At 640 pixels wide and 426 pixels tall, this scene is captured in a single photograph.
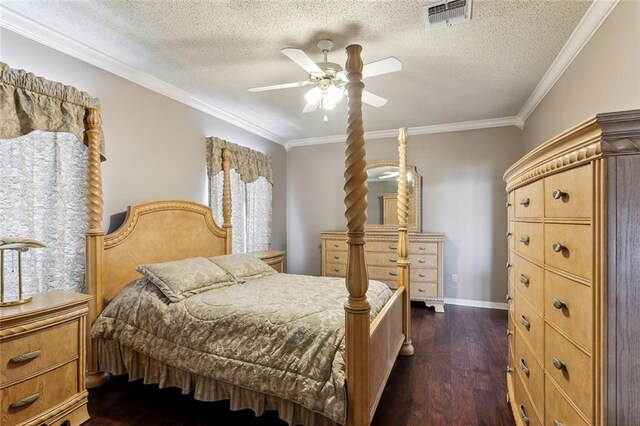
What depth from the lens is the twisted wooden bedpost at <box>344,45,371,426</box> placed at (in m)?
1.55

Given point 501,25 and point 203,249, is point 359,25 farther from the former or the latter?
point 203,249

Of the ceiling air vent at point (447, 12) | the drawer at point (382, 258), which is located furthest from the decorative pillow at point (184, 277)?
the ceiling air vent at point (447, 12)

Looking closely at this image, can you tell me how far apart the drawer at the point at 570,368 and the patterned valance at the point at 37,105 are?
3.06 metres

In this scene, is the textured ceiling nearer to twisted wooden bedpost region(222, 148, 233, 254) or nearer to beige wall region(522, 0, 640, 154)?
beige wall region(522, 0, 640, 154)

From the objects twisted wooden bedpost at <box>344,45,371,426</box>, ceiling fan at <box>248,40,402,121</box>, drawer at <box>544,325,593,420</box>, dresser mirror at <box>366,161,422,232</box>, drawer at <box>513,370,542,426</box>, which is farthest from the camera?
dresser mirror at <box>366,161,422,232</box>

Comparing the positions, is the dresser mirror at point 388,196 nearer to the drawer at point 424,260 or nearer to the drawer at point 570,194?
the drawer at point 424,260

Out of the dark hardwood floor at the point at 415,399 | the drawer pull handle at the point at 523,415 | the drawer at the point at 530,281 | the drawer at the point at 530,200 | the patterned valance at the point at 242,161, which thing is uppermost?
the patterned valance at the point at 242,161

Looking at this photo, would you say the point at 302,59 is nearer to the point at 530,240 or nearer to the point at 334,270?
the point at 530,240

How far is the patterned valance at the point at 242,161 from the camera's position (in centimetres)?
371

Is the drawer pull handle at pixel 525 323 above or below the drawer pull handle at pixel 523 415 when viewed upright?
above

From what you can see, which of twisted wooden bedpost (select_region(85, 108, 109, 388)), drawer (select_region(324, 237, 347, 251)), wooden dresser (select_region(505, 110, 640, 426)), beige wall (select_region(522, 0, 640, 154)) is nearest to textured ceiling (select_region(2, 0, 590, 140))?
beige wall (select_region(522, 0, 640, 154))

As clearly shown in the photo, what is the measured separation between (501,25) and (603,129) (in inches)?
70.6

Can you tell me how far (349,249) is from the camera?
62.1 inches

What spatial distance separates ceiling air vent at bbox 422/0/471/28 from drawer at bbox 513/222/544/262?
1.35m
